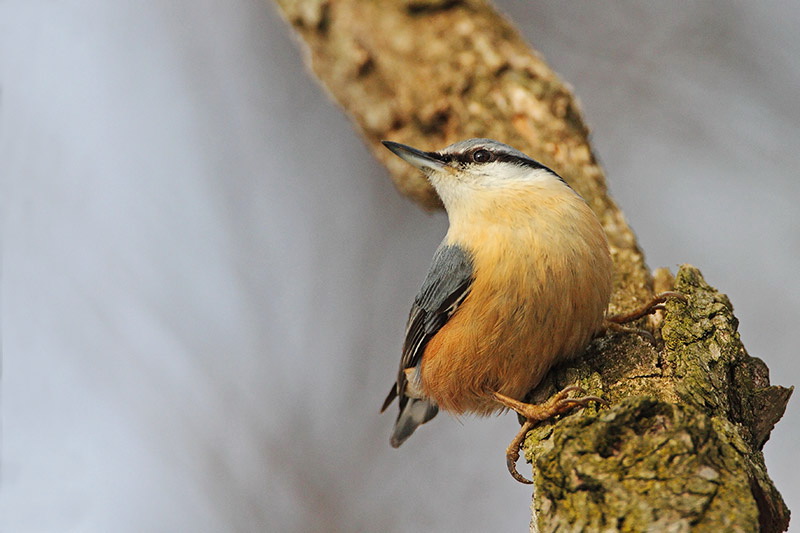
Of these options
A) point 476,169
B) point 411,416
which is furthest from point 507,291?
point 411,416

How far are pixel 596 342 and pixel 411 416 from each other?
4.12 ft

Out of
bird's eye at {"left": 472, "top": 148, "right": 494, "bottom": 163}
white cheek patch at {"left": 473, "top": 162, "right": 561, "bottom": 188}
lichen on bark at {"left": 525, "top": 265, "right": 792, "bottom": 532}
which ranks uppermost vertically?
bird's eye at {"left": 472, "top": 148, "right": 494, "bottom": 163}

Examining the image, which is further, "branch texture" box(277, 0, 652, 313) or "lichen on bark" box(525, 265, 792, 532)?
"branch texture" box(277, 0, 652, 313)

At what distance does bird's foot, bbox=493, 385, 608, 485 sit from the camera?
246 cm

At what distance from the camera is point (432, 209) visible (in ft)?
14.8

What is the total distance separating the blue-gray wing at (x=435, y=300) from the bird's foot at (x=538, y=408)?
1.43ft

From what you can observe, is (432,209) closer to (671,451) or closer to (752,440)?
(752,440)

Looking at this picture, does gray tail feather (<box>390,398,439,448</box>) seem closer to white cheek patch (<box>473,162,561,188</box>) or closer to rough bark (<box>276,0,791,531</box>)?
rough bark (<box>276,0,791,531</box>)

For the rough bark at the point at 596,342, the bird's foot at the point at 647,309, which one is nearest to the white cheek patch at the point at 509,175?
the rough bark at the point at 596,342

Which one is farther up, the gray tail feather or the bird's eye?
the bird's eye

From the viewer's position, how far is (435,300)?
307cm

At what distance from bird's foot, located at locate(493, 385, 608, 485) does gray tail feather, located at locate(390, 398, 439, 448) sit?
2.97 ft

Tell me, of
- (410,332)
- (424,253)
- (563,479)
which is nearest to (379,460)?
(424,253)

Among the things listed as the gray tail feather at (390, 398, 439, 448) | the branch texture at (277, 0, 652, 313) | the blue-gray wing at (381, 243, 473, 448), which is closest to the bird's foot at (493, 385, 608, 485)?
the blue-gray wing at (381, 243, 473, 448)
